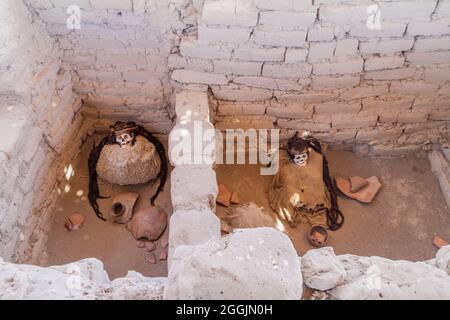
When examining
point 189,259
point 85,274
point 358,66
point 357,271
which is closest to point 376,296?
point 357,271

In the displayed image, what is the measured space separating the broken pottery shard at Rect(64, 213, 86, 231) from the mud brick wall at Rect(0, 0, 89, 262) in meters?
0.17

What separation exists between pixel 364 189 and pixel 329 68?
1.29 meters

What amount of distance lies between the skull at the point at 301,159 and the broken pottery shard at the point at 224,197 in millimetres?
714

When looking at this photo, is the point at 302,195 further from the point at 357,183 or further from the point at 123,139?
the point at 123,139

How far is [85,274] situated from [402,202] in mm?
3086

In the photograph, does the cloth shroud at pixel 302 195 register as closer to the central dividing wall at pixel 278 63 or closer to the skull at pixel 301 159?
the skull at pixel 301 159

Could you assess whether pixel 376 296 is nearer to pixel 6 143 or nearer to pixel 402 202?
pixel 402 202

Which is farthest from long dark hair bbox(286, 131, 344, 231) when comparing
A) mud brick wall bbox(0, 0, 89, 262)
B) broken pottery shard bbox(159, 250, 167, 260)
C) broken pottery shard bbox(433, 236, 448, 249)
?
mud brick wall bbox(0, 0, 89, 262)

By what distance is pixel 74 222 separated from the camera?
4.09 meters

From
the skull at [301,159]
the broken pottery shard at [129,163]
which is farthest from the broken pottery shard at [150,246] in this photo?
the skull at [301,159]

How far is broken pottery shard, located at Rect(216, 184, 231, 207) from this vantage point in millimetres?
4168

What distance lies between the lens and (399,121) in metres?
4.25

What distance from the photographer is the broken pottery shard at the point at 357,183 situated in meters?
4.28

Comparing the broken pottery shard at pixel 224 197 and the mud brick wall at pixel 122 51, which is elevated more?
the mud brick wall at pixel 122 51
